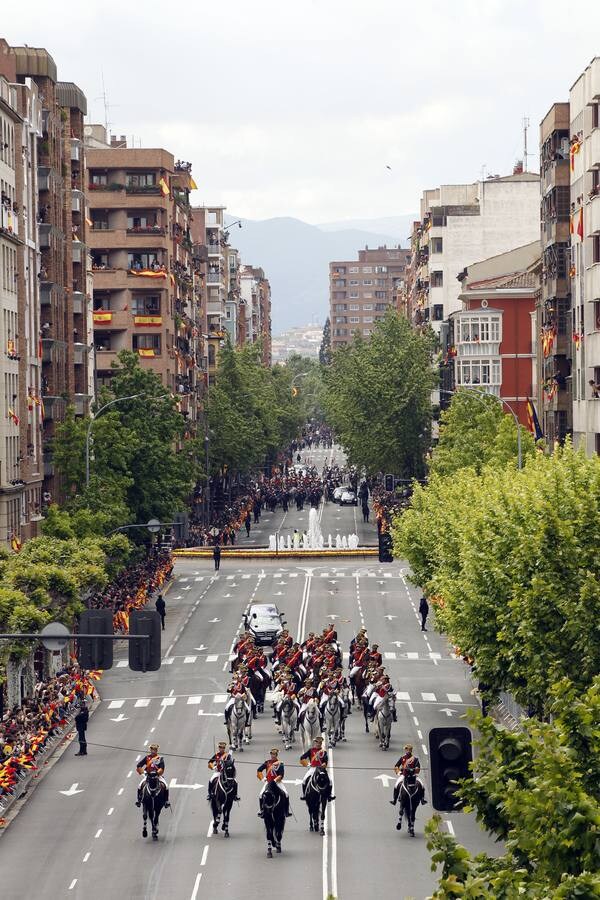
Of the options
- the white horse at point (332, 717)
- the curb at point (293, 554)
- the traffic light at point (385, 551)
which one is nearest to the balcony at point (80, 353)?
the curb at point (293, 554)

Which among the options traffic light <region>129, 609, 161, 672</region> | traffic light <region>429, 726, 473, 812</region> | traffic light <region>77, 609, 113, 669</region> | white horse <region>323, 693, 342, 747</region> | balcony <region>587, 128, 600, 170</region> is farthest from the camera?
balcony <region>587, 128, 600, 170</region>

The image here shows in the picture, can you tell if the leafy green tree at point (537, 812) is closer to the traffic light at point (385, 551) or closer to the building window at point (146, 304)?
the traffic light at point (385, 551)

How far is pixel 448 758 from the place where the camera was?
18188mm

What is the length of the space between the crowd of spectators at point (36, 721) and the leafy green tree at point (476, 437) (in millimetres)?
29140

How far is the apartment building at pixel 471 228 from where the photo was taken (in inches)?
5561

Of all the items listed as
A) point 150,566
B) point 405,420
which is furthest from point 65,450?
→ point 405,420

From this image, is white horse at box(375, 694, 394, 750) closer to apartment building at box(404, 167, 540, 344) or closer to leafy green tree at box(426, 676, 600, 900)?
leafy green tree at box(426, 676, 600, 900)

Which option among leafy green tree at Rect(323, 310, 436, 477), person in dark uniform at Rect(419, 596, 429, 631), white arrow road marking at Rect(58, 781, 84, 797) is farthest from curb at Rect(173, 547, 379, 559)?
white arrow road marking at Rect(58, 781, 84, 797)

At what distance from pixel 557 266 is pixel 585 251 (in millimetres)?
8378

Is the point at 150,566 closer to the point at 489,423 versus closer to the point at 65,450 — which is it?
the point at 65,450

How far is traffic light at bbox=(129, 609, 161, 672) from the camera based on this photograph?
99.0 feet

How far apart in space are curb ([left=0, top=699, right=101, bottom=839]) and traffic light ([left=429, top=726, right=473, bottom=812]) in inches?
744

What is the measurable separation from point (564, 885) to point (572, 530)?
1969 centimetres

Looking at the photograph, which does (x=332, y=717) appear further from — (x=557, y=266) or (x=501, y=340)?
(x=501, y=340)
